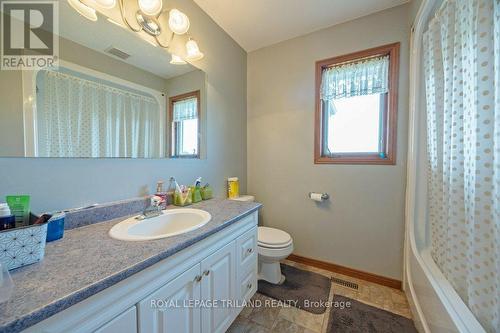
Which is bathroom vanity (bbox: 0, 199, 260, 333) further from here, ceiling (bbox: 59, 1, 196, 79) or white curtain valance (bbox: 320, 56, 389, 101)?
white curtain valance (bbox: 320, 56, 389, 101)

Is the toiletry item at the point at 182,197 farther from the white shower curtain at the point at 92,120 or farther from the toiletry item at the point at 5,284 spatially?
the toiletry item at the point at 5,284

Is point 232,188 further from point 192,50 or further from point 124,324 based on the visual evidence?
point 124,324

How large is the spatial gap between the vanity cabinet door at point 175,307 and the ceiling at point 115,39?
1.20 m

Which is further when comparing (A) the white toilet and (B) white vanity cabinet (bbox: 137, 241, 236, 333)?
(A) the white toilet

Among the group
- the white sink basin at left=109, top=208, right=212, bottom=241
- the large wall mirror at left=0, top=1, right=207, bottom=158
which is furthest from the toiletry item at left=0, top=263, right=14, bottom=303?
the large wall mirror at left=0, top=1, right=207, bottom=158

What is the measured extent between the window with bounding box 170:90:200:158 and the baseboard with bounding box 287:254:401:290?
153 cm

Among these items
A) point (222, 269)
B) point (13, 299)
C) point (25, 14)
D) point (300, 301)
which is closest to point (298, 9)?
point (25, 14)

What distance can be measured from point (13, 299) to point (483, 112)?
154 centimetres

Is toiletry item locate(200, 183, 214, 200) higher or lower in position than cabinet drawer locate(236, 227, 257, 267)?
higher

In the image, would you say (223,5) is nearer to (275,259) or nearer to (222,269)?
(222,269)

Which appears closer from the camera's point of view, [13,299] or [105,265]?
[13,299]

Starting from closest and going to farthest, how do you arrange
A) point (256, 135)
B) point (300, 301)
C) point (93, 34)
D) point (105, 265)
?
point (105, 265)
point (93, 34)
point (300, 301)
point (256, 135)

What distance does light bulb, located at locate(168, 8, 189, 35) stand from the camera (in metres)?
1.31

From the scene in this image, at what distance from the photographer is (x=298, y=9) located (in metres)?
1.61
